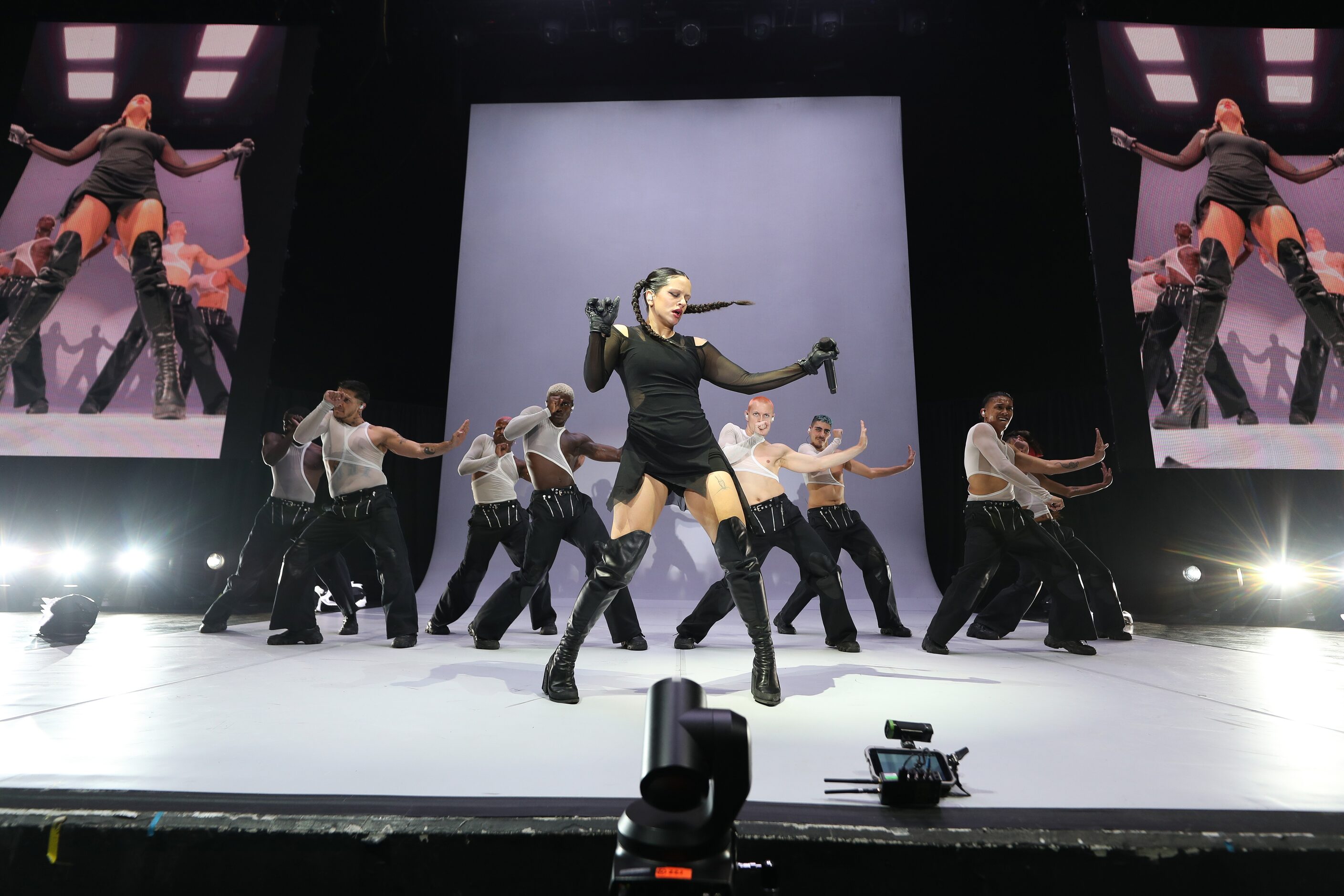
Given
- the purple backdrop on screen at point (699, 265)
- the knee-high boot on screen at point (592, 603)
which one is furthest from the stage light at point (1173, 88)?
the knee-high boot on screen at point (592, 603)

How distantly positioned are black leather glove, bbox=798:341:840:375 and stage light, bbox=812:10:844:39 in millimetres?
7062

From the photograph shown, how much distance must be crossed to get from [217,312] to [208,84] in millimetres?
2474

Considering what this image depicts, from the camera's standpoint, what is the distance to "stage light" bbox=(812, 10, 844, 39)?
8336mm

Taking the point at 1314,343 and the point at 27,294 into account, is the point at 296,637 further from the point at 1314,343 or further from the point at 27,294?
the point at 1314,343

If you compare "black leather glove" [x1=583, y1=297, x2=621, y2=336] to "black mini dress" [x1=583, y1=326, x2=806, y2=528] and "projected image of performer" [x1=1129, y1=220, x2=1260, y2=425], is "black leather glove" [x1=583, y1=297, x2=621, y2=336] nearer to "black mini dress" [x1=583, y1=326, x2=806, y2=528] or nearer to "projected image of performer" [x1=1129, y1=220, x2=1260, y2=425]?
"black mini dress" [x1=583, y1=326, x2=806, y2=528]

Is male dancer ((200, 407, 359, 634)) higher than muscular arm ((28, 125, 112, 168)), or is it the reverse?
muscular arm ((28, 125, 112, 168))

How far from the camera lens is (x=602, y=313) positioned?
9.61ft

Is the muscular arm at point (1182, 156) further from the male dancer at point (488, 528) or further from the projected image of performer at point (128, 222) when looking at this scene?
the projected image of performer at point (128, 222)

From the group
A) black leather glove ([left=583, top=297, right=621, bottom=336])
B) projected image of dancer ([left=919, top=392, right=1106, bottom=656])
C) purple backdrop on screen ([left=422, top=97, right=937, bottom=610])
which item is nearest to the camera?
black leather glove ([left=583, top=297, right=621, bottom=336])

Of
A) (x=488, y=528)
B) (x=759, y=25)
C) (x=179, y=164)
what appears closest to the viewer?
(x=488, y=528)

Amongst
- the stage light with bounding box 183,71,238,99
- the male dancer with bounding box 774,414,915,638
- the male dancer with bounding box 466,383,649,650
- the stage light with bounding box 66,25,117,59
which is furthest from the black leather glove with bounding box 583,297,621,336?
the stage light with bounding box 66,25,117,59

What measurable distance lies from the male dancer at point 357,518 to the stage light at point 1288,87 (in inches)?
341

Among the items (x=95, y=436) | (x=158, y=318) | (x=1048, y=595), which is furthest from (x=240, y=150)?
(x=1048, y=595)

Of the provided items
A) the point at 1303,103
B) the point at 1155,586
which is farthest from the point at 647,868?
the point at 1303,103
